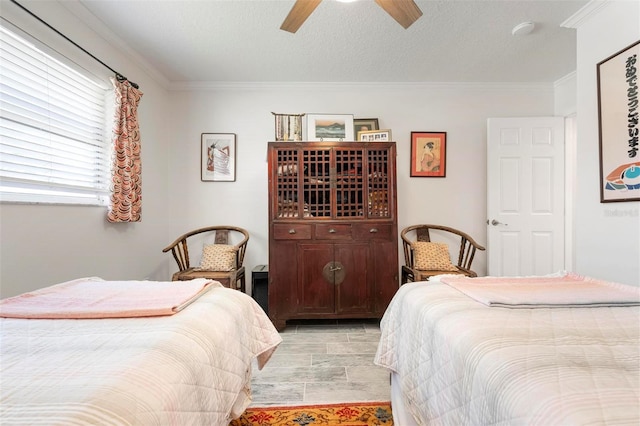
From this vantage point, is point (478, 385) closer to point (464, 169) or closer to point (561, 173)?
point (464, 169)

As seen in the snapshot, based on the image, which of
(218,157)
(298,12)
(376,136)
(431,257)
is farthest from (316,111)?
(431,257)

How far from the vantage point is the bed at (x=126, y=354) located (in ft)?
1.74

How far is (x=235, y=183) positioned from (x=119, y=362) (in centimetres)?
285

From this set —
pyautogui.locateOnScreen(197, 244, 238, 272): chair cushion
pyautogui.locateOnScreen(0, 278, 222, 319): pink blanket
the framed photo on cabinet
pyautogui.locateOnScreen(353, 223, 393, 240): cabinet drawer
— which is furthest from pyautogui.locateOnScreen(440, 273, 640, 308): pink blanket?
the framed photo on cabinet

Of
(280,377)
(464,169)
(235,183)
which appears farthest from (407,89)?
(280,377)

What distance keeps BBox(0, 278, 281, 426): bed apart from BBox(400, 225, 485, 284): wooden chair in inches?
78.2

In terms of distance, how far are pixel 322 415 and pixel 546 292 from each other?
1.20 metres

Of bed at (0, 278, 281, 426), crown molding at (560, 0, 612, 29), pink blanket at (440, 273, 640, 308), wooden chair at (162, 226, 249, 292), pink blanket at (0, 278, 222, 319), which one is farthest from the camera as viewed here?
wooden chair at (162, 226, 249, 292)

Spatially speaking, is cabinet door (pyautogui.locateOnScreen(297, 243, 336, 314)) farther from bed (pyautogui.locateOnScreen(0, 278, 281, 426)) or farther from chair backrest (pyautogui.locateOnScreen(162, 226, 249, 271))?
bed (pyautogui.locateOnScreen(0, 278, 281, 426))

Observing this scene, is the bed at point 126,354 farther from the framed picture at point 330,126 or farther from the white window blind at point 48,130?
the framed picture at point 330,126

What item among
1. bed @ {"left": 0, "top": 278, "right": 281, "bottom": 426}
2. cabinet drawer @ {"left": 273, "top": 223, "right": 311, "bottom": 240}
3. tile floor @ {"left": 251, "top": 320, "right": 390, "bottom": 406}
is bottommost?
tile floor @ {"left": 251, "top": 320, "right": 390, "bottom": 406}

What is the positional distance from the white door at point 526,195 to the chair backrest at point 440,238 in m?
0.29

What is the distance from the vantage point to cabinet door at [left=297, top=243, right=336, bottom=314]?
8.96ft

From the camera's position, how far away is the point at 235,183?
337 cm
